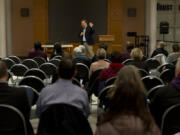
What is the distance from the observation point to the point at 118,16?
53.7 ft

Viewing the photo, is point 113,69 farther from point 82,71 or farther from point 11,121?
point 11,121

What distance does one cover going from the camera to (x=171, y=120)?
3.17 m

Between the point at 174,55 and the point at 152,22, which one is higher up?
the point at 152,22

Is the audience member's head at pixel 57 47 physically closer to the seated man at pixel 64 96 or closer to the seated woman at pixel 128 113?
the seated man at pixel 64 96

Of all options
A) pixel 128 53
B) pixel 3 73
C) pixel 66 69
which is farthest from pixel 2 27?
pixel 66 69

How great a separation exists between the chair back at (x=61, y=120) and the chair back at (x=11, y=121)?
34cm

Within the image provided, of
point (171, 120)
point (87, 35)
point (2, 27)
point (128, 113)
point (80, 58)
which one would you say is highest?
point (2, 27)

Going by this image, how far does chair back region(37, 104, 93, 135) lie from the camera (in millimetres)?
2771

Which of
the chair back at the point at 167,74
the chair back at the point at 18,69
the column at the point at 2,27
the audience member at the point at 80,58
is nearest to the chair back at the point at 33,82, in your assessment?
the chair back at the point at 18,69

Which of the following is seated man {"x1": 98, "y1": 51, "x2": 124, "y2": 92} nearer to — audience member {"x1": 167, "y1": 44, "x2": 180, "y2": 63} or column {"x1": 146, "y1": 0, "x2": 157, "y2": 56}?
audience member {"x1": 167, "y1": 44, "x2": 180, "y2": 63}

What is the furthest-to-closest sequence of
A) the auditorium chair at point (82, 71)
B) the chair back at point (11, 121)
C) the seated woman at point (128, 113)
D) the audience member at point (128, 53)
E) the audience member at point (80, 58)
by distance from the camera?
the audience member at point (128, 53)
the audience member at point (80, 58)
the auditorium chair at point (82, 71)
the chair back at point (11, 121)
the seated woman at point (128, 113)

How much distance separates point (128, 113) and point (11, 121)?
4.28 ft

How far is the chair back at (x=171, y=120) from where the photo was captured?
308cm

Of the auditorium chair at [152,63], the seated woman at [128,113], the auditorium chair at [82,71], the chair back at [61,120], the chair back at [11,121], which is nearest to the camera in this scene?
the seated woman at [128,113]
